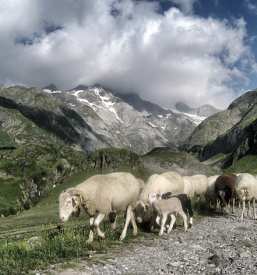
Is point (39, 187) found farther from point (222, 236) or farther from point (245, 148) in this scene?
point (222, 236)

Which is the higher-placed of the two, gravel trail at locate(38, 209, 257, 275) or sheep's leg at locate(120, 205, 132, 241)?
sheep's leg at locate(120, 205, 132, 241)

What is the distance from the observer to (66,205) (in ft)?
42.9

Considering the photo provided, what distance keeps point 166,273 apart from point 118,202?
587 centimetres

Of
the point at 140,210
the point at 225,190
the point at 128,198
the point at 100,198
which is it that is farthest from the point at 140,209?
the point at 225,190

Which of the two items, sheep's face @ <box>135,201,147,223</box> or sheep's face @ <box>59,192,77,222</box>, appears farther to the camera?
sheep's face @ <box>135,201,147,223</box>

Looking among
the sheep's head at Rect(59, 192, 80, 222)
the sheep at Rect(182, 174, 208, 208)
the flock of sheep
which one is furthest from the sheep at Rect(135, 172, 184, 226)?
the sheep at Rect(182, 174, 208, 208)

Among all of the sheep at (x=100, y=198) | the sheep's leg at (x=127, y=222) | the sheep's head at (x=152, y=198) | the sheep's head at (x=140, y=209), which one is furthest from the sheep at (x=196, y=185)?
the sheep at (x=100, y=198)

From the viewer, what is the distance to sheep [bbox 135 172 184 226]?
1814cm

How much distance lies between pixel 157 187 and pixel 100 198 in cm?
788

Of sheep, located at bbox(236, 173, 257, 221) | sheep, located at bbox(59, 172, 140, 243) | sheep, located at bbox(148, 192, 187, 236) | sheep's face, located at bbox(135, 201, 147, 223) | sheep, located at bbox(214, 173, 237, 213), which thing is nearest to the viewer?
sheep, located at bbox(59, 172, 140, 243)

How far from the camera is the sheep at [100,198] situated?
13.2 meters

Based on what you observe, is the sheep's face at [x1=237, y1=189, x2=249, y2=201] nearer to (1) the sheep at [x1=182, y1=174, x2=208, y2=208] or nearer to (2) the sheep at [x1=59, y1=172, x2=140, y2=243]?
(1) the sheep at [x1=182, y1=174, x2=208, y2=208]

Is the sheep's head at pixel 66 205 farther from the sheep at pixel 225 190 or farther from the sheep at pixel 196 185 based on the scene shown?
the sheep at pixel 196 185

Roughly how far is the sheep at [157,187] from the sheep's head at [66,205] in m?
5.86
